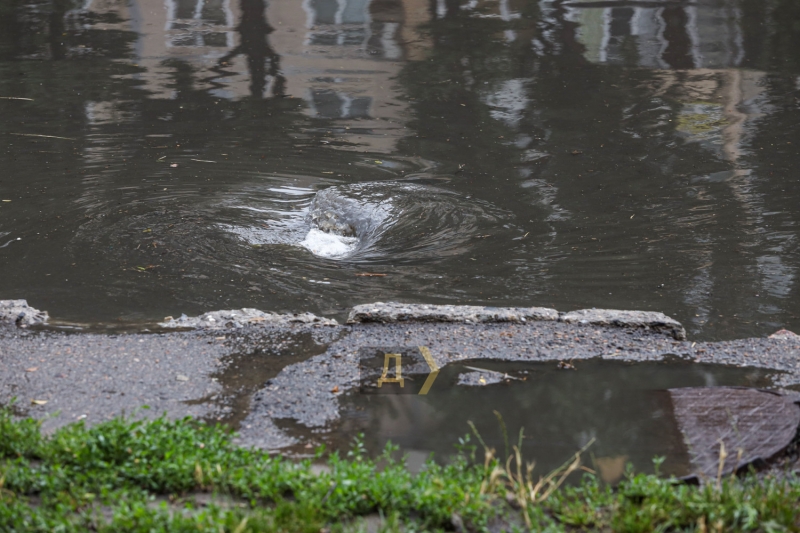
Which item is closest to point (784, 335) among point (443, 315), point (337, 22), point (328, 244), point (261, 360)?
point (443, 315)

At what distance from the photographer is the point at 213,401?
417 centimetres

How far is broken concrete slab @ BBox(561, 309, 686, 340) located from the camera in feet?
16.3

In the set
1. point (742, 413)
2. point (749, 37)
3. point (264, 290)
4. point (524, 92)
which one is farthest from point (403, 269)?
point (749, 37)

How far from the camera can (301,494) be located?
321cm

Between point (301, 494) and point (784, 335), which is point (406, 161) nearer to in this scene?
point (784, 335)

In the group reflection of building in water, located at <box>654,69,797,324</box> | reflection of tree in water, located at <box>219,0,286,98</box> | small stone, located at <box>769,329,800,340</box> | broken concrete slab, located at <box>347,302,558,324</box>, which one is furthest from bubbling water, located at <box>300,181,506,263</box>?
reflection of tree in water, located at <box>219,0,286,98</box>

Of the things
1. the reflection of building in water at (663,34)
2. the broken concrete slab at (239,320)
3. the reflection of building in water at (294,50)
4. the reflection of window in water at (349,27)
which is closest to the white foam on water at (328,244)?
the broken concrete slab at (239,320)

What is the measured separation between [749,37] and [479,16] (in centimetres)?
478

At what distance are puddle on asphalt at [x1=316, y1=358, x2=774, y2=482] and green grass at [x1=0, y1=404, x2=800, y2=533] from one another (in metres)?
0.26

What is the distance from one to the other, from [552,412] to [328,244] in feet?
10.8

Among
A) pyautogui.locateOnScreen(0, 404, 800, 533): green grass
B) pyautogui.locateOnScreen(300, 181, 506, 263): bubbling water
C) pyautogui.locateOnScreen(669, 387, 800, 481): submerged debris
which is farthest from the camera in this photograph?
pyautogui.locateOnScreen(300, 181, 506, 263): bubbling water

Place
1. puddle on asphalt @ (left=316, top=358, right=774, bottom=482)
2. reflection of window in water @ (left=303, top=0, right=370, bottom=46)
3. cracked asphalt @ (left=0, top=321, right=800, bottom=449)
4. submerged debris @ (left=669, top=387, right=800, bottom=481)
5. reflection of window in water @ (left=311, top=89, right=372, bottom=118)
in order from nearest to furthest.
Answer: submerged debris @ (left=669, top=387, right=800, bottom=481), puddle on asphalt @ (left=316, top=358, right=774, bottom=482), cracked asphalt @ (left=0, top=321, right=800, bottom=449), reflection of window in water @ (left=311, top=89, right=372, bottom=118), reflection of window in water @ (left=303, top=0, right=370, bottom=46)

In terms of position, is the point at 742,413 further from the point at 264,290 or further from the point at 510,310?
the point at 264,290

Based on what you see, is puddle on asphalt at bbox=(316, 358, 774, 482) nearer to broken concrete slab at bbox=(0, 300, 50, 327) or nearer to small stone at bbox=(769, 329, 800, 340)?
small stone at bbox=(769, 329, 800, 340)
